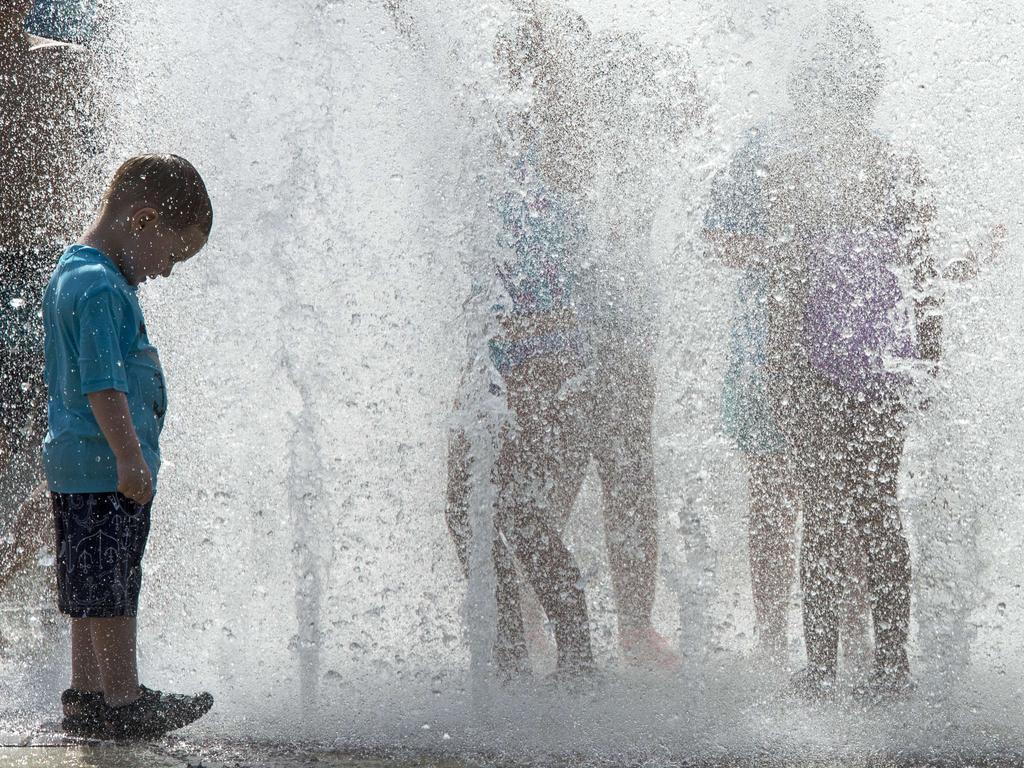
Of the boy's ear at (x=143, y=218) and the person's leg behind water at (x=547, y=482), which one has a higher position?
the boy's ear at (x=143, y=218)

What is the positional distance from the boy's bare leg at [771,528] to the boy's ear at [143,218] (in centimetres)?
170

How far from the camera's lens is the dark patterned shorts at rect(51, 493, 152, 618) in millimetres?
2486

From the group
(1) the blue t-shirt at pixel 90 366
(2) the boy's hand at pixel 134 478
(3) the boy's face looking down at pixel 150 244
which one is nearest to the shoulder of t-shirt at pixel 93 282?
(1) the blue t-shirt at pixel 90 366

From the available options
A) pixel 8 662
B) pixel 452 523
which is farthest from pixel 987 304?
pixel 8 662

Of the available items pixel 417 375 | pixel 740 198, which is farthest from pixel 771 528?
pixel 417 375

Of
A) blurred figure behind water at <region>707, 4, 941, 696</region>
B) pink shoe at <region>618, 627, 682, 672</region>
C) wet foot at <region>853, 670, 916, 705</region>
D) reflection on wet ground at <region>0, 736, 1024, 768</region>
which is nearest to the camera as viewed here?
reflection on wet ground at <region>0, 736, 1024, 768</region>

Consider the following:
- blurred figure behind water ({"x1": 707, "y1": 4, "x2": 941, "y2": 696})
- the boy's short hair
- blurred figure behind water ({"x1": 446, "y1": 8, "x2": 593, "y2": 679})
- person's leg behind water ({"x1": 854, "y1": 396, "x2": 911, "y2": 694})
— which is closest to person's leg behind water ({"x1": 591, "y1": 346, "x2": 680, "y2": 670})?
blurred figure behind water ({"x1": 446, "y1": 8, "x2": 593, "y2": 679})

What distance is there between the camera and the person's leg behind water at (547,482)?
296 cm

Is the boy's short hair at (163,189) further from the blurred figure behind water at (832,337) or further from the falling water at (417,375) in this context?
the blurred figure behind water at (832,337)

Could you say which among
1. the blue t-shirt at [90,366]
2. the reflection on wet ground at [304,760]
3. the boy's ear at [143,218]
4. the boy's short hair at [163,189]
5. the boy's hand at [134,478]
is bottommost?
the reflection on wet ground at [304,760]

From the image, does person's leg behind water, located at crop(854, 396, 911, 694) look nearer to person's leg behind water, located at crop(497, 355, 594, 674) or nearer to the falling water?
the falling water

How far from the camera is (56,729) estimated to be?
101 inches

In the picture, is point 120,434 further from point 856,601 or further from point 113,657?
point 856,601

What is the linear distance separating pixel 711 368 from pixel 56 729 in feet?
6.32
